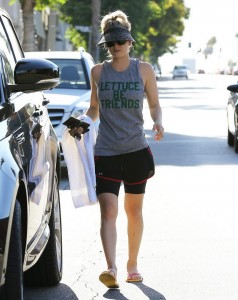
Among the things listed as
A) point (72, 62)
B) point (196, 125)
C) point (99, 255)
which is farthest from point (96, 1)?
point (99, 255)

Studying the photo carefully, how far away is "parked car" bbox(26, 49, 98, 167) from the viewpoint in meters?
→ 15.5

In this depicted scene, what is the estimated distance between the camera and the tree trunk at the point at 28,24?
34156 millimetres

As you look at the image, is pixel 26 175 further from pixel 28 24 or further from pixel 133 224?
pixel 28 24

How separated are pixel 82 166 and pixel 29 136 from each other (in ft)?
4.01

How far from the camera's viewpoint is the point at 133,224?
7777 mm

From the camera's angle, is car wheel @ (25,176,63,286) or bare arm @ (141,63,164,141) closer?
car wheel @ (25,176,63,286)

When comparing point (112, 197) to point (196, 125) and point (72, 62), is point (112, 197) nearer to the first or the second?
point (72, 62)

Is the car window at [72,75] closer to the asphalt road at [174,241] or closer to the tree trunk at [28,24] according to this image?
the asphalt road at [174,241]

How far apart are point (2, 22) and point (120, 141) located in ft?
3.54

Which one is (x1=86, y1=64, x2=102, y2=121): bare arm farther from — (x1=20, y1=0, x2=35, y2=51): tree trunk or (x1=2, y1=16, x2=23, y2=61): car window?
(x1=20, y1=0, x2=35, y2=51): tree trunk

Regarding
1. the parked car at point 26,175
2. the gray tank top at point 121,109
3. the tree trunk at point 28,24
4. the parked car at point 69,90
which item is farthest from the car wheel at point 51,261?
the tree trunk at point 28,24

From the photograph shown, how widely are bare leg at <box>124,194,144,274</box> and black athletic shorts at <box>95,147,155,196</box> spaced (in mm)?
147

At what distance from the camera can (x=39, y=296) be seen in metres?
7.17

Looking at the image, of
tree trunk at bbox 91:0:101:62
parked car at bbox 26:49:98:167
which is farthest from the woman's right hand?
tree trunk at bbox 91:0:101:62
